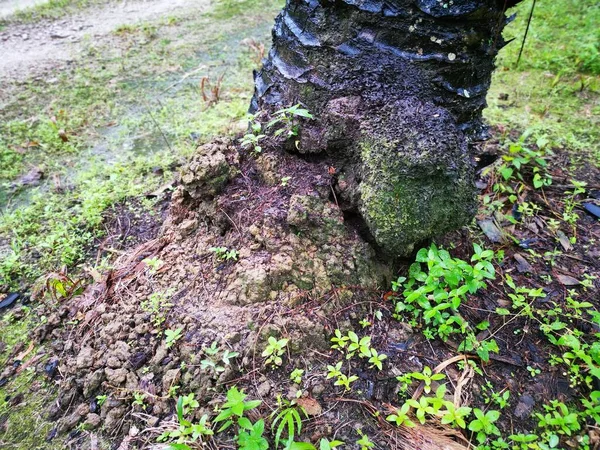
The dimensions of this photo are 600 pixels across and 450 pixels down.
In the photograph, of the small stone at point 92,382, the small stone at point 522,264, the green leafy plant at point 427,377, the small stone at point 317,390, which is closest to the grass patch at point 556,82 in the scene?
the small stone at point 522,264

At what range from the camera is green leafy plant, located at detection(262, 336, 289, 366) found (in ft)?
5.73

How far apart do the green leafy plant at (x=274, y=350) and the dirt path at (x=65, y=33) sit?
498 centimetres

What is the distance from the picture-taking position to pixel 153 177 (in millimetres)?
3283

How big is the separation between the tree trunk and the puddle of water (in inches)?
263

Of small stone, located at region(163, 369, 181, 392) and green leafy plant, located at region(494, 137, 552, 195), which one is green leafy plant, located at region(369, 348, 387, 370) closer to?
small stone, located at region(163, 369, 181, 392)

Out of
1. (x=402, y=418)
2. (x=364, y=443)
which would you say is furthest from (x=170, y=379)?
(x=402, y=418)

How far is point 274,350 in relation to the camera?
1.78 meters

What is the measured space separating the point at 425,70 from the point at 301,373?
1.49 m

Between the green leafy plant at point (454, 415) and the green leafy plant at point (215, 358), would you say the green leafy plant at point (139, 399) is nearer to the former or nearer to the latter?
the green leafy plant at point (215, 358)

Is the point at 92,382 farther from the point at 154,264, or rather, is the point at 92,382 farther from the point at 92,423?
the point at 154,264

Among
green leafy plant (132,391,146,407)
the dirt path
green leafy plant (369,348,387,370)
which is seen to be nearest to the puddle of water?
the dirt path

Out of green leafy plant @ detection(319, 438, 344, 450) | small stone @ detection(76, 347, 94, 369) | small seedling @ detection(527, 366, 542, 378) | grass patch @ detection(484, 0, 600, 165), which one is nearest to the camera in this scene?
green leafy plant @ detection(319, 438, 344, 450)

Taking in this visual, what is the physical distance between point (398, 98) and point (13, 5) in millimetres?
7658

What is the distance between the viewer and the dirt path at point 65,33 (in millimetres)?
5105
